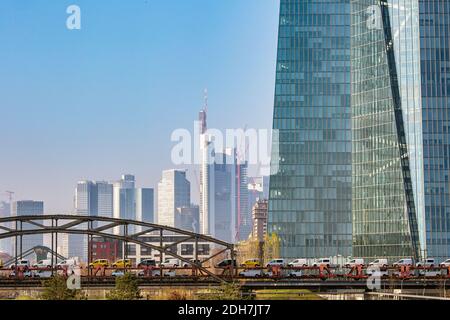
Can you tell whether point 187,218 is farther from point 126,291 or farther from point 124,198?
point 126,291

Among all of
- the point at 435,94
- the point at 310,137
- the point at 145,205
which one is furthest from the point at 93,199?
the point at 435,94

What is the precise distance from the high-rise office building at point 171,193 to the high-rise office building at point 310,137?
46777 mm

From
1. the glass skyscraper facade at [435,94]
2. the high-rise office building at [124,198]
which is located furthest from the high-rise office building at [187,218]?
the glass skyscraper facade at [435,94]

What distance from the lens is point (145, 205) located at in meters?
165

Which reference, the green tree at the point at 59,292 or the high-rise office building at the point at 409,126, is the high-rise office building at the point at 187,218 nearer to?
the high-rise office building at the point at 409,126

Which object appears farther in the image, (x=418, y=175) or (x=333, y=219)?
(x=333, y=219)

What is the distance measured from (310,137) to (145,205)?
48658mm

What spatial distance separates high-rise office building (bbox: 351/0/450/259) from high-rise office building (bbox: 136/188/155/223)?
51.4 metres

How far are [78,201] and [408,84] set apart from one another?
67.4 m

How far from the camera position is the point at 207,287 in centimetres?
4441

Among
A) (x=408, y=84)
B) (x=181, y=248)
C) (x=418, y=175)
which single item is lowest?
(x=181, y=248)
